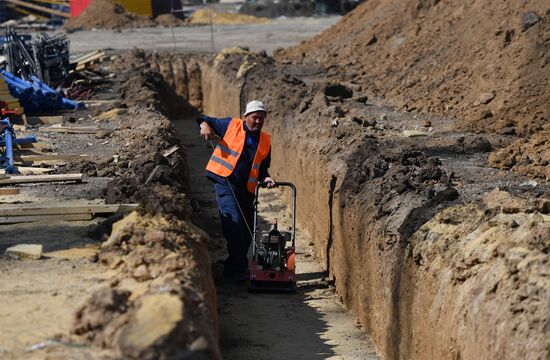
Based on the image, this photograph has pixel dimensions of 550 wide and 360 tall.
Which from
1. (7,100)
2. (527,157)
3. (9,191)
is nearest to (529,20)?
(527,157)

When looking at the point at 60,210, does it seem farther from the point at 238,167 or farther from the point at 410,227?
the point at 410,227

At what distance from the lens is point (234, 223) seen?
12570mm

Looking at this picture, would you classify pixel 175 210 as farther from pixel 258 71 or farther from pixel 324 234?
pixel 258 71

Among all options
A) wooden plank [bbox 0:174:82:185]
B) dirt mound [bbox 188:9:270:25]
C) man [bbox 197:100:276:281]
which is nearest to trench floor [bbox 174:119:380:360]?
man [bbox 197:100:276:281]

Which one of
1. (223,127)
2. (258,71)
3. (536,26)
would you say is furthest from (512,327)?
(258,71)

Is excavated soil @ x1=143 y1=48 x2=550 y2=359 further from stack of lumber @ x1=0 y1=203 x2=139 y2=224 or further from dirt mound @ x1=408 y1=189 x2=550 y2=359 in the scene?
stack of lumber @ x1=0 y1=203 x2=139 y2=224

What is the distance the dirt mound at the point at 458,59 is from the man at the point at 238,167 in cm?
485

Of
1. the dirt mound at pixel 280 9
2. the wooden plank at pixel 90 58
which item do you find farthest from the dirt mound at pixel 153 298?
the dirt mound at pixel 280 9

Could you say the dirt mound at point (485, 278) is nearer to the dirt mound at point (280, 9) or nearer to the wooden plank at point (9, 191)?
the wooden plank at point (9, 191)

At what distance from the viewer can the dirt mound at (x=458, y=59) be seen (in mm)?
17188

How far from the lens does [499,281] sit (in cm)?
781

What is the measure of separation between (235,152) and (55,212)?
7.79 ft

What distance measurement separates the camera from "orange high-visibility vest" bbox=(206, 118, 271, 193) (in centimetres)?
1240

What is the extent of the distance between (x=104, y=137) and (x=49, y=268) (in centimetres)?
796
